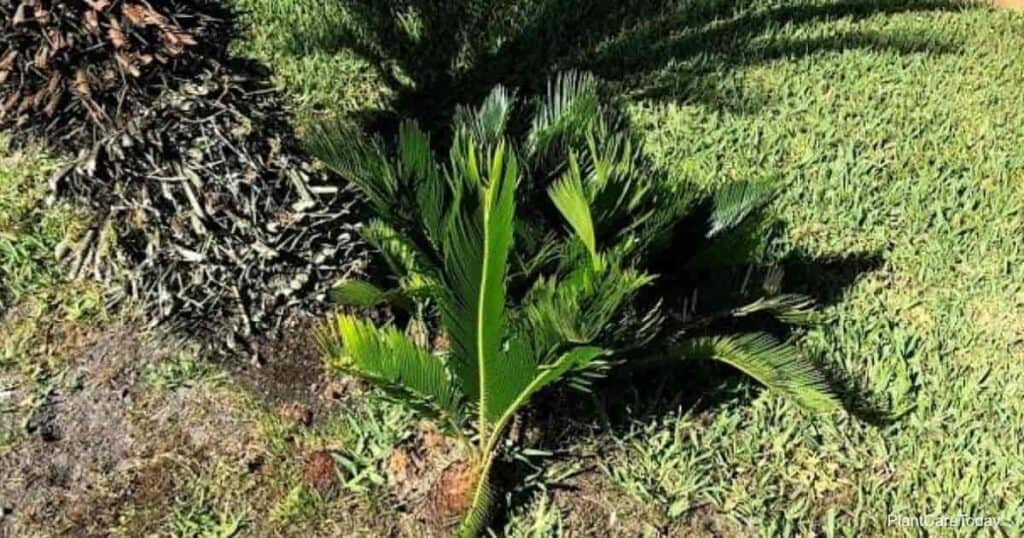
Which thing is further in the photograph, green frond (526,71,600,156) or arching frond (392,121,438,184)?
green frond (526,71,600,156)

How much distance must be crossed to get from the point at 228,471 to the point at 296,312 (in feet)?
1.73

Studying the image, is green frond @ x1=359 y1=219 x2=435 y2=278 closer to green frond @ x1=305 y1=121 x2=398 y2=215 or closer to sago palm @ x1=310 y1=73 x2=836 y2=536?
sago palm @ x1=310 y1=73 x2=836 y2=536

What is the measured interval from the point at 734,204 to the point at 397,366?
1186 mm

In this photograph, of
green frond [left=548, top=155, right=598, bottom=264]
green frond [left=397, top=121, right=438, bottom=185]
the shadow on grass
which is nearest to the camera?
green frond [left=548, top=155, right=598, bottom=264]

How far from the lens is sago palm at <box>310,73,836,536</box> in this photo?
7.65 feet

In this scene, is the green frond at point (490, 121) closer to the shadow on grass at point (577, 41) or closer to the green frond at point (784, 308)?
the green frond at point (784, 308)

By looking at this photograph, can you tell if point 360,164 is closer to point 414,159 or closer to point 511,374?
point 414,159

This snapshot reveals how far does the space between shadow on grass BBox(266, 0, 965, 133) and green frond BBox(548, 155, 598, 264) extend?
198 centimetres

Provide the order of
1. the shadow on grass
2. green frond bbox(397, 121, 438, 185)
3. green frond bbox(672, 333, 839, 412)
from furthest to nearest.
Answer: the shadow on grass
green frond bbox(397, 121, 438, 185)
green frond bbox(672, 333, 839, 412)

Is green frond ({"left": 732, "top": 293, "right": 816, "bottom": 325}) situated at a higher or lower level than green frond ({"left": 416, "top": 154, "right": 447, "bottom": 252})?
lower

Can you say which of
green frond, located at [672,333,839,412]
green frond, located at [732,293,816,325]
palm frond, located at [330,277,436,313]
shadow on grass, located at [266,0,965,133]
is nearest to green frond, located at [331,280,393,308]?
palm frond, located at [330,277,436,313]

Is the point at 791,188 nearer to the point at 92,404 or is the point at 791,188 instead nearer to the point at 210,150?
the point at 210,150

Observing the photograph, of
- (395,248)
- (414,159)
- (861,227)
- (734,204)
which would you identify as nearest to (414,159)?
(414,159)

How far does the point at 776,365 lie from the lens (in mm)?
2695
